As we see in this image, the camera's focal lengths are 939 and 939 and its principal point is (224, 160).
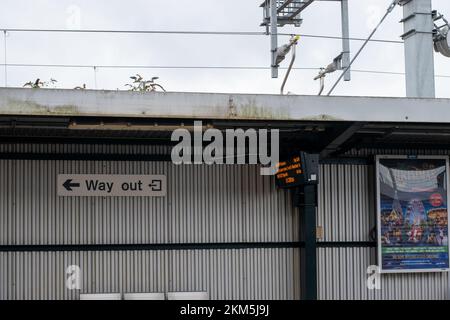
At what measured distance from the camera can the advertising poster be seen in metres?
14.6

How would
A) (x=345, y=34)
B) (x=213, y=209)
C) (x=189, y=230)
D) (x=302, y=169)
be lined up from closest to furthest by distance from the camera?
1. (x=302, y=169)
2. (x=189, y=230)
3. (x=213, y=209)
4. (x=345, y=34)

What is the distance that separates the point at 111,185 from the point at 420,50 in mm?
7950

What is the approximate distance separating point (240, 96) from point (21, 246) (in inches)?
154

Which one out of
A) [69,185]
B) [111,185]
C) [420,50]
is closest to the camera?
[69,185]

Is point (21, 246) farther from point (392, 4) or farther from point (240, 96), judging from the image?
point (392, 4)

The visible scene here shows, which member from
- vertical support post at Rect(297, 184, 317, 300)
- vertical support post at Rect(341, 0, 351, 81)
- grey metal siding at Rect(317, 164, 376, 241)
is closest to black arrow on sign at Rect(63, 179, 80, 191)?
vertical support post at Rect(297, 184, 317, 300)

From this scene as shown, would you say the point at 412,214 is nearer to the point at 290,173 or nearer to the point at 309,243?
the point at 309,243

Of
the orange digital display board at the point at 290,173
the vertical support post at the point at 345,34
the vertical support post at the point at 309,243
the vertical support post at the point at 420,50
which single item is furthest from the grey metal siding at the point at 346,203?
the vertical support post at the point at 345,34

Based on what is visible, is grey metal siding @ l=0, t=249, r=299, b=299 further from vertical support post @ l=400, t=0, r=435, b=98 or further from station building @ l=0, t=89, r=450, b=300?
vertical support post @ l=400, t=0, r=435, b=98

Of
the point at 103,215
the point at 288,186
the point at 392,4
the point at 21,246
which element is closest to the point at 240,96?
the point at 288,186

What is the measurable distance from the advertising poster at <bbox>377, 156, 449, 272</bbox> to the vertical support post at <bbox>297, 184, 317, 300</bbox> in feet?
3.65

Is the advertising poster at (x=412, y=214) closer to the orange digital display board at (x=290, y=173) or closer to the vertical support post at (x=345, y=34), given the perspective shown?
the orange digital display board at (x=290, y=173)

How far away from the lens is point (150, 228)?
46.2 ft

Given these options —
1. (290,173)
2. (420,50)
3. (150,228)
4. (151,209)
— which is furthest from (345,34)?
(150,228)
